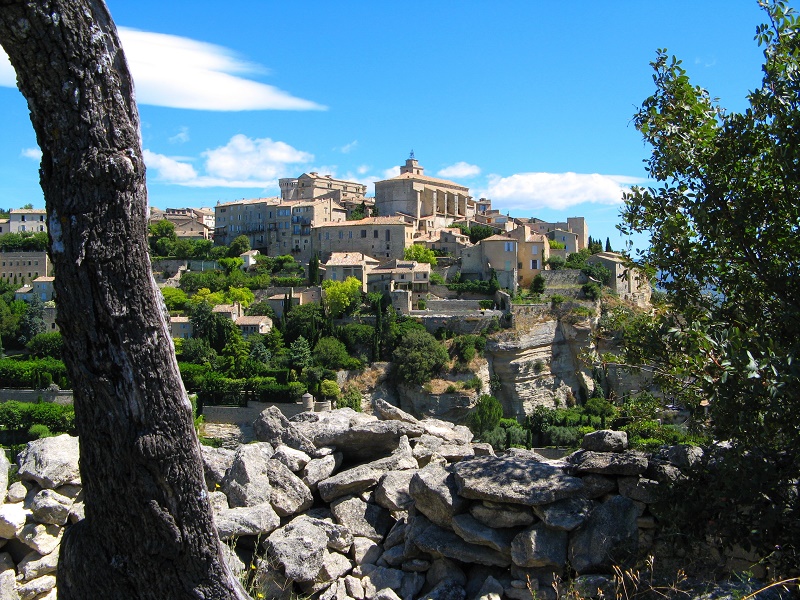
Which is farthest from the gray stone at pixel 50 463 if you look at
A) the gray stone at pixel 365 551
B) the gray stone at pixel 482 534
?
the gray stone at pixel 482 534

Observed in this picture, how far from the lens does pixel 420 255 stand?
5297 centimetres

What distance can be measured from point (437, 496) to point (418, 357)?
32782 millimetres

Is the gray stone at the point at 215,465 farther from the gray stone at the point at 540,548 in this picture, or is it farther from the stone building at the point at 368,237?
the stone building at the point at 368,237

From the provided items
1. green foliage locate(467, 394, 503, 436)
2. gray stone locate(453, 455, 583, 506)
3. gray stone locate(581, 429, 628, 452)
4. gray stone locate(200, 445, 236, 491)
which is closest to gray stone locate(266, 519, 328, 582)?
gray stone locate(200, 445, 236, 491)

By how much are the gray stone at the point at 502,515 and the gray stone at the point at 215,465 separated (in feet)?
9.85

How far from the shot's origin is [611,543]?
22.2ft

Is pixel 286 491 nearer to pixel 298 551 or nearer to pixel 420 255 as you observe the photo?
pixel 298 551

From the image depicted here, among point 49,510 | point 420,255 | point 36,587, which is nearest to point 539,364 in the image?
point 420,255

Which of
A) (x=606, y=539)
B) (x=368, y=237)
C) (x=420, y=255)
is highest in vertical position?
(x=368, y=237)

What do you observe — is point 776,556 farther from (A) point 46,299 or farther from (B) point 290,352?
(A) point 46,299

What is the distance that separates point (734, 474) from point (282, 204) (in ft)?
195

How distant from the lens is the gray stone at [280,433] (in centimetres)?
984

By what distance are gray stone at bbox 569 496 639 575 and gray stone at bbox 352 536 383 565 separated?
2124mm

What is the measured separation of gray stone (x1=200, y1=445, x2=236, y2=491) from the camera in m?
8.49
